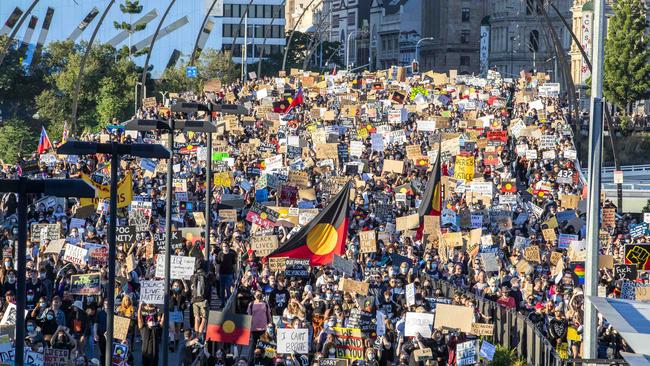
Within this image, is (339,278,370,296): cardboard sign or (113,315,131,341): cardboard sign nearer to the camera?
(113,315,131,341): cardboard sign

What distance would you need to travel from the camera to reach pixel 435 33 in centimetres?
17175

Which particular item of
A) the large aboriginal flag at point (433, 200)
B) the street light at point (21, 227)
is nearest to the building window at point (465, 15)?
the large aboriginal flag at point (433, 200)

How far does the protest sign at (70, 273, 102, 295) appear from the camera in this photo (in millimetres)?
22047

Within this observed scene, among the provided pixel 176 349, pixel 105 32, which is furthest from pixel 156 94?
pixel 176 349

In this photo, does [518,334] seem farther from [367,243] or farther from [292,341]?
[367,243]

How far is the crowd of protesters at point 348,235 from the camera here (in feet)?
69.7

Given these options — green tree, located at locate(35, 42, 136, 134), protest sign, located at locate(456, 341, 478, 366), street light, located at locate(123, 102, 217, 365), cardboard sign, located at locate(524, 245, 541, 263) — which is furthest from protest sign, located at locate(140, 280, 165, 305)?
green tree, located at locate(35, 42, 136, 134)

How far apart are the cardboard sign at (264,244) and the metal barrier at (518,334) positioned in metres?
3.29

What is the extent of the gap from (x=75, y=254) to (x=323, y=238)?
3.79 m

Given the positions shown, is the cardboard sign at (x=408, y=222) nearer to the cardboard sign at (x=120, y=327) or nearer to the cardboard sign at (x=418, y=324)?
the cardboard sign at (x=418, y=324)

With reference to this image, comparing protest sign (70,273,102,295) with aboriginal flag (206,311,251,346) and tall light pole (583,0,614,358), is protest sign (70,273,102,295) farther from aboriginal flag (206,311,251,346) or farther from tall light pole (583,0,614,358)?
tall light pole (583,0,614,358)

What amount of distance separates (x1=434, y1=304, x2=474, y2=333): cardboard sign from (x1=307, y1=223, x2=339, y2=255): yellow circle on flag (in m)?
4.73

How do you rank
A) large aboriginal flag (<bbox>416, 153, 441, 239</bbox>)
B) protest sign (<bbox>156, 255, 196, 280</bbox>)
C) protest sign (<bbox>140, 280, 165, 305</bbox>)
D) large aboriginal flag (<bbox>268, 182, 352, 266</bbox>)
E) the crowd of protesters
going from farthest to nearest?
large aboriginal flag (<bbox>416, 153, 441, 239</bbox>) < large aboriginal flag (<bbox>268, 182, 352, 266</bbox>) < protest sign (<bbox>156, 255, 196, 280</bbox>) < protest sign (<bbox>140, 280, 165, 305</bbox>) < the crowd of protesters

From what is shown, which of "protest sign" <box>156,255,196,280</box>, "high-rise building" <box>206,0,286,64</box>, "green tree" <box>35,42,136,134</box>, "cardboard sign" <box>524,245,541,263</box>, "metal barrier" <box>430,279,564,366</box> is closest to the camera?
"metal barrier" <box>430,279,564,366</box>
